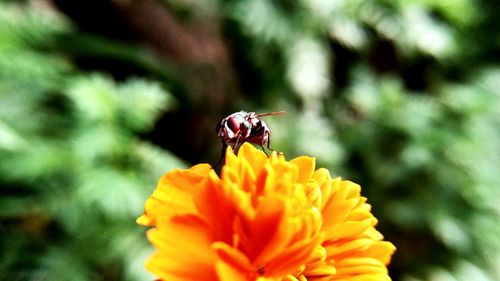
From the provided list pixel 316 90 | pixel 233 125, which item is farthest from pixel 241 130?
pixel 316 90

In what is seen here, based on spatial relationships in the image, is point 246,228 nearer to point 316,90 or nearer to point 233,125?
point 233,125

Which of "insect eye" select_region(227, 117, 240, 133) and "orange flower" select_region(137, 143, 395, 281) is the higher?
"insect eye" select_region(227, 117, 240, 133)

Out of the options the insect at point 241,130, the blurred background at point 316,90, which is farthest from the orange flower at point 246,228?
the blurred background at point 316,90

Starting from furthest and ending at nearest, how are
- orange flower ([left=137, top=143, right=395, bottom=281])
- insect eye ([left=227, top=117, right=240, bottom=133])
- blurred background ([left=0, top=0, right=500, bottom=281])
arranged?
1. blurred background ([left=0, top=0, right=500, bottom=281])
2. insect eye ([left=227, top=117, right=240, bottom=133])
3. orange flower ([left=137, top=143, right=395, bottom=281])

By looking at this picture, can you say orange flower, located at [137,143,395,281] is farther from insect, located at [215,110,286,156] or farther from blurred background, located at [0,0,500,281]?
blurred background, located at [0,0,500,281]

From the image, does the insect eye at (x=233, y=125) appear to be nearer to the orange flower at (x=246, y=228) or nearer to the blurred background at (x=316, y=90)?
the orange flower at (x=246, y=228)

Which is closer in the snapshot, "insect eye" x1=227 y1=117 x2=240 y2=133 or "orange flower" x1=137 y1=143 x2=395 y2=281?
"orange flower" x1=137 y1=143 x2=395 y2=281

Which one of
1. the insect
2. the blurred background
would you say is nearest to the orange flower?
the insect

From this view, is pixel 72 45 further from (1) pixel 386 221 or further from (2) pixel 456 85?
(2) pixel 456 85
